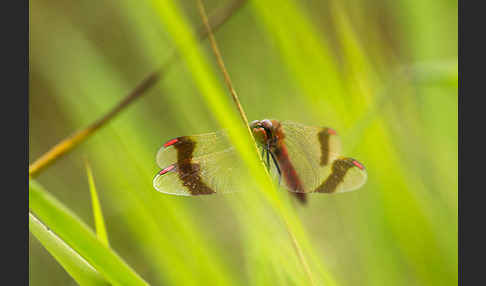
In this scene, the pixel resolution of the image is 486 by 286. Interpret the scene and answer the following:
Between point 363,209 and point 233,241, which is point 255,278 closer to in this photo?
point 363,209

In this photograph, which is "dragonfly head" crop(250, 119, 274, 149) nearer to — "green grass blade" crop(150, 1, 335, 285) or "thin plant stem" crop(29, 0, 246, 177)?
"green grass blade" crop(150, 1, 335, 285)

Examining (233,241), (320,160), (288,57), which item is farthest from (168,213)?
(233,241)

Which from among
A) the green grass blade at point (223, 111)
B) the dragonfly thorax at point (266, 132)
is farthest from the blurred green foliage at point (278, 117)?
the dragonfly thorax at point (266, 132)

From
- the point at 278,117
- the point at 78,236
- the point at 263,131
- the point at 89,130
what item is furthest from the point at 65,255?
the point at 278,117

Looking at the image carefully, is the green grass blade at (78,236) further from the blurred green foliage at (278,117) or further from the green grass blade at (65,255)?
the blurred green foliage at (278,117)

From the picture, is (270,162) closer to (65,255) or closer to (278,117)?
(65,255)
